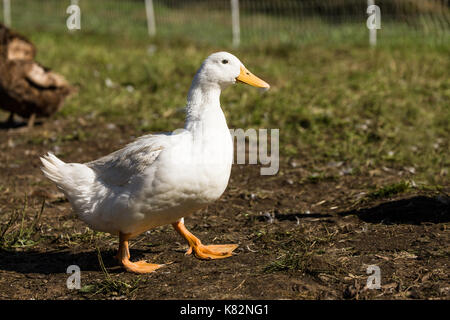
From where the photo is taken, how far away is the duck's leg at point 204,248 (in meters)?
4.56

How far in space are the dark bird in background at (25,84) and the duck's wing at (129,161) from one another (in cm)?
422

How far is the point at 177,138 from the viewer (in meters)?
4.18

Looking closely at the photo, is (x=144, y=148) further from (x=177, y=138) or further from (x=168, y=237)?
(x=168, y=237)

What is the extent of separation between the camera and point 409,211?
17.3 feet

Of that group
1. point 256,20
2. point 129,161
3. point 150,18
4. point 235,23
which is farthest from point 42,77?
point 256,20

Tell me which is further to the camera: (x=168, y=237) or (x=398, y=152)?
(x=398, y=152)

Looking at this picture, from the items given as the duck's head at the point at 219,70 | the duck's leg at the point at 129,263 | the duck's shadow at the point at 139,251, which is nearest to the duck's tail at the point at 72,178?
the duck's leg at the point at 129,263

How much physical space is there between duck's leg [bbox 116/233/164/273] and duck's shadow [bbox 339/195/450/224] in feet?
6.61

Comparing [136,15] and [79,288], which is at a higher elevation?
[136,15]

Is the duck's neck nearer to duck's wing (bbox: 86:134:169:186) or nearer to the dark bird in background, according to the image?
duck's wing (bbox: 86:134:169:186)

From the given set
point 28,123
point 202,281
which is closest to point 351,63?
point 28,123

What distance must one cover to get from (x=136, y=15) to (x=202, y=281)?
13.3 m

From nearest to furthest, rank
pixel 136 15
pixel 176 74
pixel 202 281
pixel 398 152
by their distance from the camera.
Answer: pixel 202 281 → pixel 398 152 → pixel 176 74 → pixel 136 15

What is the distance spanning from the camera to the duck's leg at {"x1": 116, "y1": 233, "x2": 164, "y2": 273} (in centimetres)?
435
